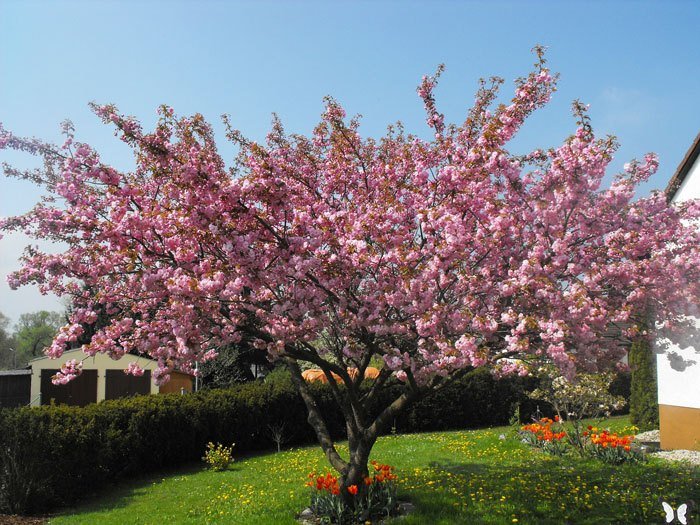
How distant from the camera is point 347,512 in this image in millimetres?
6387

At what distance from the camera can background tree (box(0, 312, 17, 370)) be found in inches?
2394

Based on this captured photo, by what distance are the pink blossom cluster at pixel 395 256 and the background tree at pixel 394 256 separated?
2cm

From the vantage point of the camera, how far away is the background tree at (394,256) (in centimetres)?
501

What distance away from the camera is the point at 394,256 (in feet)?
17.1

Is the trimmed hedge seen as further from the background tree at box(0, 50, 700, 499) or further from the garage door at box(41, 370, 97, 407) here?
the garage door at box(41, 370, 97, 407)

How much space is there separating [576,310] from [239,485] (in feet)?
21.5

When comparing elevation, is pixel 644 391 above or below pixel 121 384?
above

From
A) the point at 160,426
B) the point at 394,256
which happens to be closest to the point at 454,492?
the point at 394,256

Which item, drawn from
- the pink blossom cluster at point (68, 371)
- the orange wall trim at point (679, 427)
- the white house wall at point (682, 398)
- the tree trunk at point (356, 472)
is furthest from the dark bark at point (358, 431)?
the orange wall trim at point (679, 427)

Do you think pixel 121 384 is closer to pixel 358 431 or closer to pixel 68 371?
pixel 68 371

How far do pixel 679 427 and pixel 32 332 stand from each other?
69263 millimetres

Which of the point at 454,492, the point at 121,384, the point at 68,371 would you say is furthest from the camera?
the point at 121,384

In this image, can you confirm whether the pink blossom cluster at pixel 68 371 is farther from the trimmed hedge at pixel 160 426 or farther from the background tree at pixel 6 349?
the background tree at pixel 6 349

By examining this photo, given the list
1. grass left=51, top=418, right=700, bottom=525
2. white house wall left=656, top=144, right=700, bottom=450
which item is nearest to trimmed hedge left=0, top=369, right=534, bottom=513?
grass left=51, top=418, right=700, bottom=525
